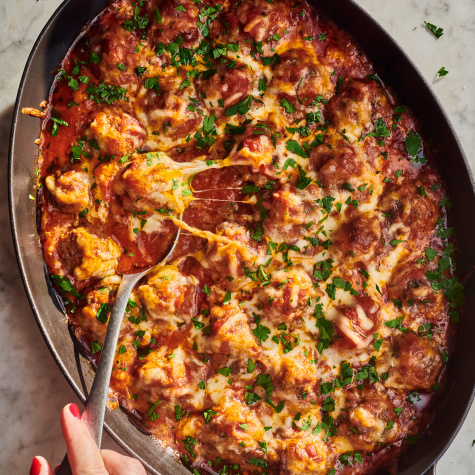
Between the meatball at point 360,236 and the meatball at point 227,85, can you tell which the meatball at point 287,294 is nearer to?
the meatball at point 360,236

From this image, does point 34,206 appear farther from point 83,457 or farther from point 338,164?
point 338,164

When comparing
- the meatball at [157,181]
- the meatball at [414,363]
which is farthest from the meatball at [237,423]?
the meatball at [157,181]

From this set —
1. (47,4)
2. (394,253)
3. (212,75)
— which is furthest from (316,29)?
(47,4)

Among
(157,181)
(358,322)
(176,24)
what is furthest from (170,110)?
(358,322)

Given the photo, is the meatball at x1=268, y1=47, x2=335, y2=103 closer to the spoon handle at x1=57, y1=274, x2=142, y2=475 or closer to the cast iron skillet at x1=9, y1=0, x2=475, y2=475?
the cast iron skillet at x1=9, y1=0, x2=475, y2=475

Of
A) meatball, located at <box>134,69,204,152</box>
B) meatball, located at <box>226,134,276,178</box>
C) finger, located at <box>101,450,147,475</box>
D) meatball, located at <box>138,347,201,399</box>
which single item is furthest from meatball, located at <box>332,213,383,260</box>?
finger, located at <box>101,450,147,475</box>
